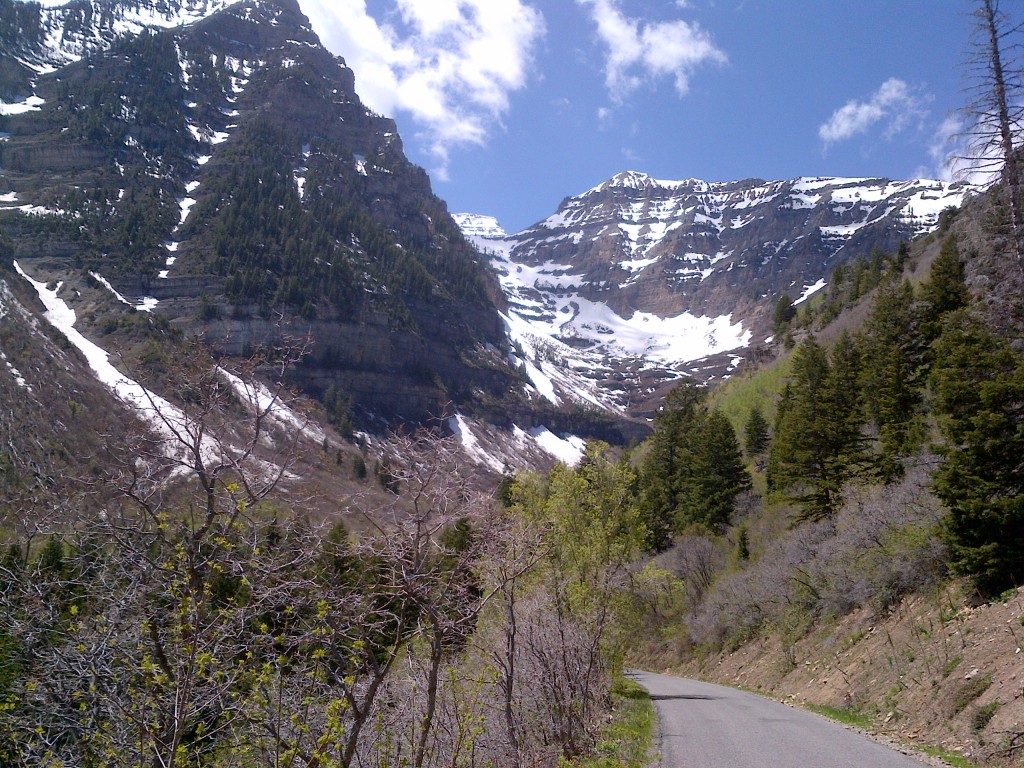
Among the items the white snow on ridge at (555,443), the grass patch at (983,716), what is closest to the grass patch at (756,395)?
the grass patch at (983,716)

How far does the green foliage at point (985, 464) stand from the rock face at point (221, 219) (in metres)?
104

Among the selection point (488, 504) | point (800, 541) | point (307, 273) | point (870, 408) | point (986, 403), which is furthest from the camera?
point (307, 273)

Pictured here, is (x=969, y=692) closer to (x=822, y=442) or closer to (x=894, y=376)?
(x=822, y=442)

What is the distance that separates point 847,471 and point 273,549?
23.7 metres

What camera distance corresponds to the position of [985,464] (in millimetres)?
12359

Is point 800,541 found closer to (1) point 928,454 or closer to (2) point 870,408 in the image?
(1) point 928,454

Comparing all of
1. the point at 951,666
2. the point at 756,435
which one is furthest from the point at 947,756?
the point at 756,435

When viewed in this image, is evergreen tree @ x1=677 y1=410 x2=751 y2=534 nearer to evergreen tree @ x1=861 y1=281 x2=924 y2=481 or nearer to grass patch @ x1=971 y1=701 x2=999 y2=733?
evergreen tree @ x1=861 y1=281 x2=924 y2=481

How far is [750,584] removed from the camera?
2505cm

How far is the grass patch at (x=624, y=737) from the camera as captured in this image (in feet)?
30.6

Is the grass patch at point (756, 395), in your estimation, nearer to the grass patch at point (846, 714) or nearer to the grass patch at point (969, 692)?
the grass patch at point (846, 714)

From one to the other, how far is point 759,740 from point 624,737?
2.16 metres

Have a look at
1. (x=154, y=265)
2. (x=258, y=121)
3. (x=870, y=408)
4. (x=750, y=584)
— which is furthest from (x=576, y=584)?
(x=258, y=121)

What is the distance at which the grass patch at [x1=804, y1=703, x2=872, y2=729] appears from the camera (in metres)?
12.0
